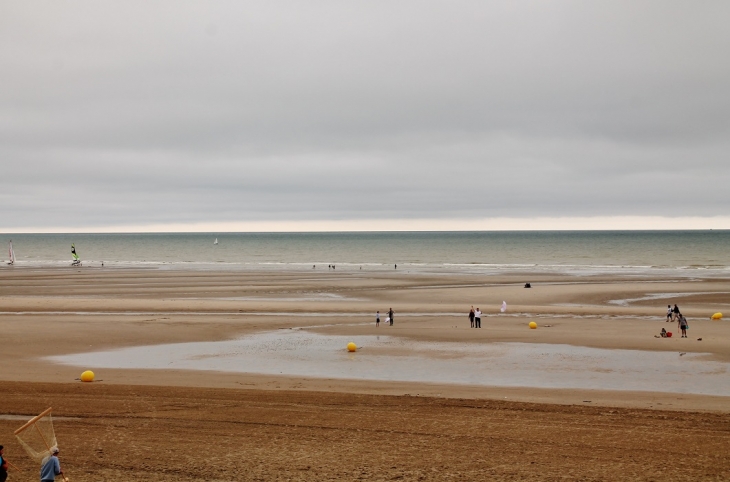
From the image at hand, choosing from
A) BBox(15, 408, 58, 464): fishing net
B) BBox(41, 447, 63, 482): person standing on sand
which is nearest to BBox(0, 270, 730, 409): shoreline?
BBox(15, 408, 58, 464): fishing net

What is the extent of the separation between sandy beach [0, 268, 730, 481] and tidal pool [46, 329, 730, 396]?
756 mm

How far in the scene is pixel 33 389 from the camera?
2236 cm

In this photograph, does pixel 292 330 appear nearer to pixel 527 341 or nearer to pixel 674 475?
pixel 527 341

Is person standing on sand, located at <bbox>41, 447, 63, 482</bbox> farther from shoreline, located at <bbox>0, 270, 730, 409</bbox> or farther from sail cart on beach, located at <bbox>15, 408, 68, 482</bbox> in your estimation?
shoreline, located at <bbox>0, 270, 730, 409</bbox>

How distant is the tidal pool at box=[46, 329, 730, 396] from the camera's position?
24.6 m

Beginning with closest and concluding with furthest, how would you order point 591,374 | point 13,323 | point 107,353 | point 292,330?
point 591,374
point 107,353
point 292,330
point 13,323

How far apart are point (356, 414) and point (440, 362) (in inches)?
390

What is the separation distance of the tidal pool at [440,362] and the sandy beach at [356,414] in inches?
29.8

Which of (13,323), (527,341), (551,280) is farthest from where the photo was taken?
(551,280)

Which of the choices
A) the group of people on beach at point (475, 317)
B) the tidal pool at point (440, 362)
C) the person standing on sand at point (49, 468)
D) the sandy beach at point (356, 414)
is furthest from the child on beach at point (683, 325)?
the person standing on sand at point (49, 468)

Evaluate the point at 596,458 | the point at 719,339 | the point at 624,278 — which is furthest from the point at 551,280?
the point at 596,458

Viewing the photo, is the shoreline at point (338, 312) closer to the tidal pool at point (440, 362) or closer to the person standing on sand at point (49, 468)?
the tidal pool at point (440, 362)

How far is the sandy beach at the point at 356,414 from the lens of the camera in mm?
14938

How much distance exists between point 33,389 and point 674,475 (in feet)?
64.9
